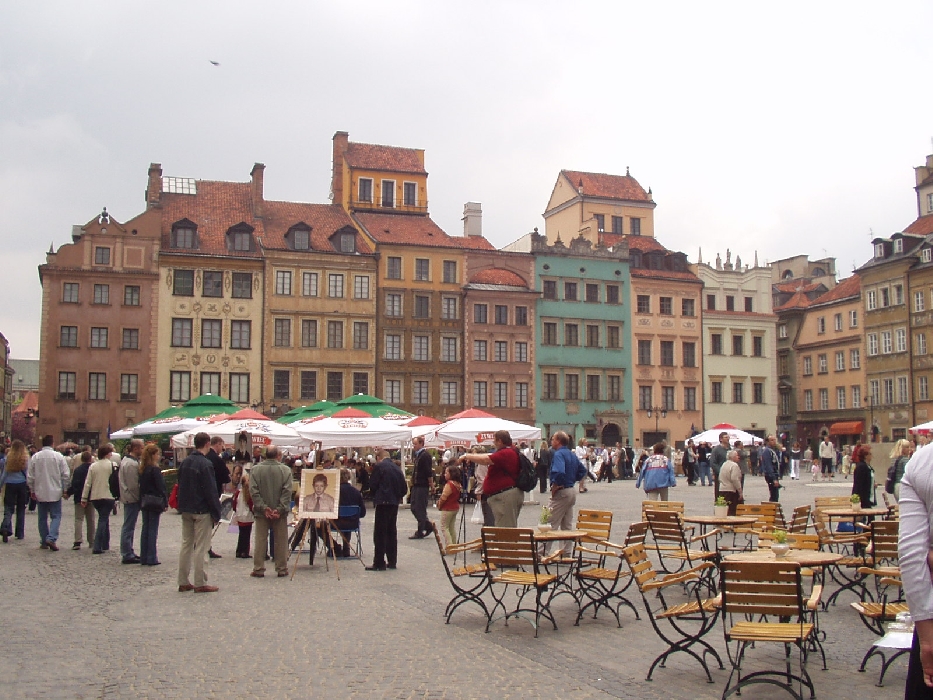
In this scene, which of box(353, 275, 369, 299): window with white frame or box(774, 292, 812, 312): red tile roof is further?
box(774, 292, 812, 312): red tile roof

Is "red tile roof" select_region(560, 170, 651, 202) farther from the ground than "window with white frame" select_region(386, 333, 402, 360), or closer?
farther from the ground

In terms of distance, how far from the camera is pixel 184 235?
52.3 meters

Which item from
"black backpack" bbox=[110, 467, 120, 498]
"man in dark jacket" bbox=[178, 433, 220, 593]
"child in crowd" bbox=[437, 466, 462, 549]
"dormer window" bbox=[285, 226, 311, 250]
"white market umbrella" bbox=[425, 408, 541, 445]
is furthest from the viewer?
"dormer window" bbox=[285, 226, 311, 250]

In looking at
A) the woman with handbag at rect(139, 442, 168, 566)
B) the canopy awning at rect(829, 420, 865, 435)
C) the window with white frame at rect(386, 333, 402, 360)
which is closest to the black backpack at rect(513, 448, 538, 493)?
the woman with handbag at rect(139, 442, 168, 566)

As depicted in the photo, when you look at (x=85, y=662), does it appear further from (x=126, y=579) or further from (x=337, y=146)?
(x=337, y=146)

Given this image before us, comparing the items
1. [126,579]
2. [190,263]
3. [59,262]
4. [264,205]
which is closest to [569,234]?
[264,205]

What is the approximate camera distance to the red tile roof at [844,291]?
66.1m

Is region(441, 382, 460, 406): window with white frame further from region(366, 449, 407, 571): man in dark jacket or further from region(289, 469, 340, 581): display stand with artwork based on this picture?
region(289, 469, 340, 581): display stand with artwork

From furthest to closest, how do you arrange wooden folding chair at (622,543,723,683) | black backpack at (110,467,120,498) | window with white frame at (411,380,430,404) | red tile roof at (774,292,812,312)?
red tile roof at (774,292,812,312) < window with white frame at (411,380,430,404) < black backpack at (110,467,120,498) < wooden folding chair at (622,543,723,683)

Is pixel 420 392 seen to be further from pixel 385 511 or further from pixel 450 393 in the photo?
pixel 385 511

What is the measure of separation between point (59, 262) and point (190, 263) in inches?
242

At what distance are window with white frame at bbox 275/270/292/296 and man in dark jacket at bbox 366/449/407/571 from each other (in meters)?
39.8

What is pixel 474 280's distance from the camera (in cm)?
5750

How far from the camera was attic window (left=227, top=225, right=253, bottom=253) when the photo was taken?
52.9m
